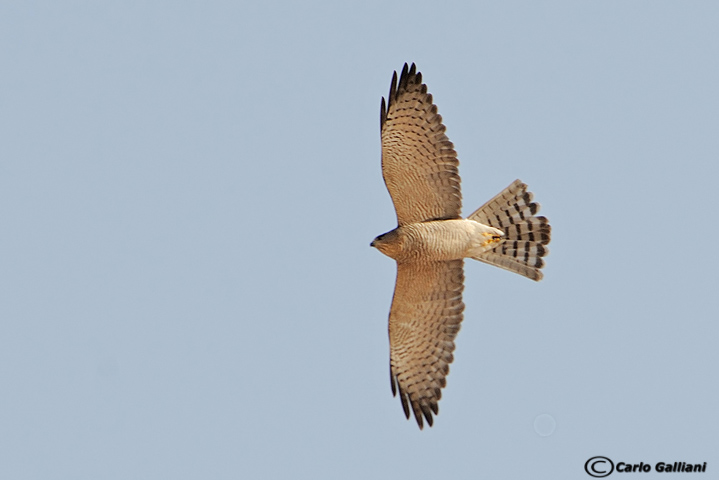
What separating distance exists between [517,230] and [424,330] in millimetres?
1662

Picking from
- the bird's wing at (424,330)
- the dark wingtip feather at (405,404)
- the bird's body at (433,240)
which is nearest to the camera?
the bird's body at (433,240)

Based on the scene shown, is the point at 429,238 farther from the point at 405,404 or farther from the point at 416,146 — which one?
the point at 405,404

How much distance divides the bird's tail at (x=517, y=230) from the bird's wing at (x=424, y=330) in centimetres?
55

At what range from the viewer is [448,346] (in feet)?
53.3

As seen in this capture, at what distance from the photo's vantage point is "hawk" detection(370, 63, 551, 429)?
15.3m

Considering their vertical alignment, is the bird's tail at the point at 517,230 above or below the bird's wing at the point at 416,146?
below

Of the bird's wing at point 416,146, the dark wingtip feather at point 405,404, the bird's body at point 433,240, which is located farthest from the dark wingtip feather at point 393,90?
the dark wingtip feather at point 405,404

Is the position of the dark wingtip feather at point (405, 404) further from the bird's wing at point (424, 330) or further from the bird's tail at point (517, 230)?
the bird's tail at point (517, 230)

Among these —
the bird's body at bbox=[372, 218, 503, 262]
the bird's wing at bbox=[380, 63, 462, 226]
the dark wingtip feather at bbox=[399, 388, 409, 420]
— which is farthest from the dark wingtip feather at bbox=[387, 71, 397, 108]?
the dark wingtip feather at bbox=[399, 388, 409, 420]

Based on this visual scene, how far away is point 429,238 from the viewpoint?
1550 cm

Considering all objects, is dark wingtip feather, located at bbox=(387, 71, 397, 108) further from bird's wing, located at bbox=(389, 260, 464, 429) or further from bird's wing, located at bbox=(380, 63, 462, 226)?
bird's wing, located at bbox=(389, 260, 464, 429)

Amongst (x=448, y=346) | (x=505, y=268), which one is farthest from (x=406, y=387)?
(x=505, y=268)

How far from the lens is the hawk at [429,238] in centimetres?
1526

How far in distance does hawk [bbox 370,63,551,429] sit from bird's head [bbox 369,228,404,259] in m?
0.01
